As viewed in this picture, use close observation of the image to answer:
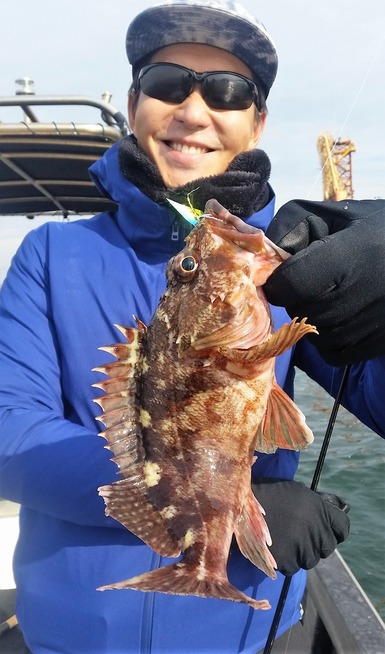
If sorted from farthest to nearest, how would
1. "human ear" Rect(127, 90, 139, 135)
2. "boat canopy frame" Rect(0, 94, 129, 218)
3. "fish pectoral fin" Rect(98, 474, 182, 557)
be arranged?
"boat canopy frame" Rect(0, 94, 129, 218) < "human ear" Rect(127, 90, 139, 135) < "fish pectoral fin" Rect(98, 474, 182, 557)

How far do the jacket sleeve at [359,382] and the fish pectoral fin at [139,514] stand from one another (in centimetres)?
115

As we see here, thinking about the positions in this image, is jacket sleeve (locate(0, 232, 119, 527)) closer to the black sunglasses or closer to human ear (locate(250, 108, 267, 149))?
the black sunglasses

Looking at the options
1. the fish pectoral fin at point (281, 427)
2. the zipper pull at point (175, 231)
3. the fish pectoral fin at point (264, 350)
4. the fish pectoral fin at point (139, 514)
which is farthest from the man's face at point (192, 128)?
the fish pectoral fin at point (139, 514)

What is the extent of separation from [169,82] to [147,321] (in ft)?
4.31

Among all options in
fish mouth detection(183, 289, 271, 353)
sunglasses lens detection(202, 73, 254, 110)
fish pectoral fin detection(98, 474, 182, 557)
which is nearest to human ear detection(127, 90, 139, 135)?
sunglasses lens detection(202, 73, 254, 110)

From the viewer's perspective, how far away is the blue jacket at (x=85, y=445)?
84.5 inches

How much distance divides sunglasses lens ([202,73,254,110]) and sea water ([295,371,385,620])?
5627 millimetres

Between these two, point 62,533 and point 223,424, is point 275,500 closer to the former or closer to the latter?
point 223,424

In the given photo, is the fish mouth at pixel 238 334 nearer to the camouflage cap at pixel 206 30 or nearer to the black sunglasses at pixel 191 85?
the black sunglasses at pixel 191 85

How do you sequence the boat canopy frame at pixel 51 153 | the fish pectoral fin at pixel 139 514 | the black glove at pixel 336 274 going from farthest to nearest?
the boat canopy frame at pixel 51 153, the black glove at pixel 336 274, the fish pectoral fin at pixel 139 514

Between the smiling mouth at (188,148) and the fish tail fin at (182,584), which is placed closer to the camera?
the fish tail fin at (182,584)

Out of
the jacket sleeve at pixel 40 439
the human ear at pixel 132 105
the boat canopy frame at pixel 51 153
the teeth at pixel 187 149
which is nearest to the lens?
the jacket sleeve at pixel 40 439

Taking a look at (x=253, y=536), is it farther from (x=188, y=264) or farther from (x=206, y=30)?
(x=206, y=30)

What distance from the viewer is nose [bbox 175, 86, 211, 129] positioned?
2633 millimetres
